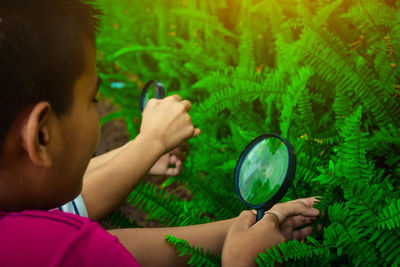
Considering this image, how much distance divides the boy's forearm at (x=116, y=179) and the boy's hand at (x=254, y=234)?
0.53 m

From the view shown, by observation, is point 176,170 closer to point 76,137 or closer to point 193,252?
point 193,252

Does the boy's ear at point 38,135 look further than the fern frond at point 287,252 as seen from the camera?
No

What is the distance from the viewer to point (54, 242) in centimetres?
94

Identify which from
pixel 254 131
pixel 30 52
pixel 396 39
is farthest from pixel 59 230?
pixel 396 39

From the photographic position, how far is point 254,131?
6.97ft

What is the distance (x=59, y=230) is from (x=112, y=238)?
0.13 metres

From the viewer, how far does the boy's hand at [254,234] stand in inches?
50.8

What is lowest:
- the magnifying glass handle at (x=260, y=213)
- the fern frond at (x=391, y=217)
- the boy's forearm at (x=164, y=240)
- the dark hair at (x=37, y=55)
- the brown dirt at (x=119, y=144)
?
the brown dirt at (x=119, y=144)

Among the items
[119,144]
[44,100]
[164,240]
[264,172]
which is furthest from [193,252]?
[119,144]

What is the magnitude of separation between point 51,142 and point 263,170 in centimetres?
75

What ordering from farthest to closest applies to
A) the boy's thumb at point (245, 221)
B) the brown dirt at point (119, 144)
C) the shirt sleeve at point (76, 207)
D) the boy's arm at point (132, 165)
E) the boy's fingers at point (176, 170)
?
1. the brown dirt at point (119, 144)
2. the boy's fingers at point (176, 170)
3. the boy's arm at point (132, 165)
4. the shirt sleeve at point (76, 207)
5. the boy's thumb at point (245, 221)

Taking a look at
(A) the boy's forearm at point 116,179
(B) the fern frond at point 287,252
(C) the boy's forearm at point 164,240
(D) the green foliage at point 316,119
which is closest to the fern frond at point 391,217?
A: (D) the green foliage at point 316,119

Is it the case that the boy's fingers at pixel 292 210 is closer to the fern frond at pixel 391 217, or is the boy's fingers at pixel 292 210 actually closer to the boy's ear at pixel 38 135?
the fern frond at pixel 391 217

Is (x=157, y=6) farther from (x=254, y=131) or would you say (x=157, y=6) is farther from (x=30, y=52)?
(x=30, y=52)
